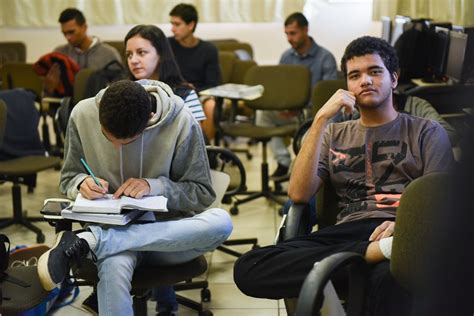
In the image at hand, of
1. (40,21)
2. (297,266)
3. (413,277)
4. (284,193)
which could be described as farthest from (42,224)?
(40,21)

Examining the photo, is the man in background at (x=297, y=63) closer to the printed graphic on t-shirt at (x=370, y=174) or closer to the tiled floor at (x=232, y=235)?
the tiled floor at (x=232, y=235)

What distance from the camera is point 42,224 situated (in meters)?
4.38

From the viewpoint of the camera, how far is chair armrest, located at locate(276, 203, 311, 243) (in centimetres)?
250

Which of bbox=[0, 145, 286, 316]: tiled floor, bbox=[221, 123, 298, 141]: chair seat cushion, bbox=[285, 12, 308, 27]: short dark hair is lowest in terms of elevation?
bbox=[0, 145, 286, 316]: tiled floor

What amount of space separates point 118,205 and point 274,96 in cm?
269

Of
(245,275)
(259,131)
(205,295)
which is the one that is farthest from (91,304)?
(259,131)

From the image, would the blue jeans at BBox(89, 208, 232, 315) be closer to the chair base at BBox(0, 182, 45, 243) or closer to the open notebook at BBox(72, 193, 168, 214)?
the open notebook at BBox(72, 193, 168, 214)

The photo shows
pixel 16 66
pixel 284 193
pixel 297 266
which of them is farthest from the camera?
pixel 16 66

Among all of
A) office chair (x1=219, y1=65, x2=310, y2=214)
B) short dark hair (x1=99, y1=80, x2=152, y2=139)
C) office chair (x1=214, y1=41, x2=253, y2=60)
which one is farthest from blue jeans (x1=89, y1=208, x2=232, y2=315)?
office chair (x1=214, y1=41, x2=253, y2=60)

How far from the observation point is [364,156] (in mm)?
2578

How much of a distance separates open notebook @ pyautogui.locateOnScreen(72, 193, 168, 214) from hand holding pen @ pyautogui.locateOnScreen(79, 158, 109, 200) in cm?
3

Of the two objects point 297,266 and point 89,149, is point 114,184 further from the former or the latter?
point 297,266

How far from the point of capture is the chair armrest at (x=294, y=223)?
2.50 meters

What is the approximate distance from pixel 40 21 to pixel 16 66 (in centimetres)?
155
